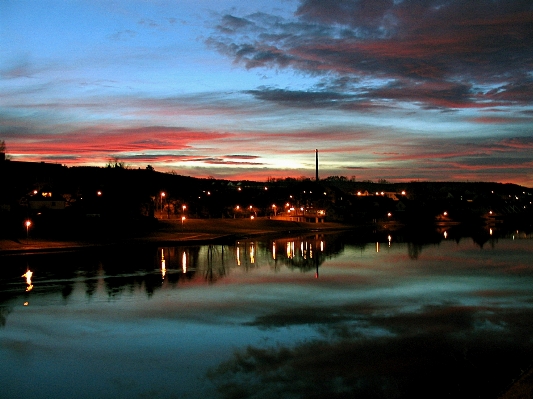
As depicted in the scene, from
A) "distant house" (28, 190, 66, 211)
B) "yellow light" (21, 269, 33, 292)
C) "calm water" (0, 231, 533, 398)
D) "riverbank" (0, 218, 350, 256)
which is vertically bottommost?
"calm water" (0, 231, 533, 398)

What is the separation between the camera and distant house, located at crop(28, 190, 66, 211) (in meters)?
81.5

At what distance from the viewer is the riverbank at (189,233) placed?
4456 cm

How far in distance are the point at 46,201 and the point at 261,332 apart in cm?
7302

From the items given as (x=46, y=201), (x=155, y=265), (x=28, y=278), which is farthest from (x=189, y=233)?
(x=28, y=278)

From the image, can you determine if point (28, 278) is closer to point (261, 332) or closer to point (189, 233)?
point (261, 332)

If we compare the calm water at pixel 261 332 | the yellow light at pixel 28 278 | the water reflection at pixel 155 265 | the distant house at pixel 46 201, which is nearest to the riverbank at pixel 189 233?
the water reflection at pixel 155 265

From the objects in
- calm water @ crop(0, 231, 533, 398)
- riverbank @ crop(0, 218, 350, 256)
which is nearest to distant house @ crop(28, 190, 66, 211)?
riverbank @ crop(0, 218, 350, 256)

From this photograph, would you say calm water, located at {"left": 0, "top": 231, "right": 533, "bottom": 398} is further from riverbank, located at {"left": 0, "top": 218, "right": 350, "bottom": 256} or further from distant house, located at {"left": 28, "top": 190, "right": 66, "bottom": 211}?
distant house, located at {"left": 28, "top": 190, "right": 66, "bottom": 211}

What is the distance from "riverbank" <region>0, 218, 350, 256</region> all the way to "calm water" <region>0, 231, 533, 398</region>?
38.9 ft

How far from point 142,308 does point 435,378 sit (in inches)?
444

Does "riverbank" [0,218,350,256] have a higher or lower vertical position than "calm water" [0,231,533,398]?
higher

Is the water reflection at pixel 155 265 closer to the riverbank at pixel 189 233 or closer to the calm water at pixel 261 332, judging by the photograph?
the calm water at pixel 261 332

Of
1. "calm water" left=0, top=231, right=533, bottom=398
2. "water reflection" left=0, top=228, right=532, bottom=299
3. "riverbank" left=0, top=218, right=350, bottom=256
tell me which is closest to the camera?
"calm water" left=0, top=231, right=533, bottom=398

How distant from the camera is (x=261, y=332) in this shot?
55.3ft
